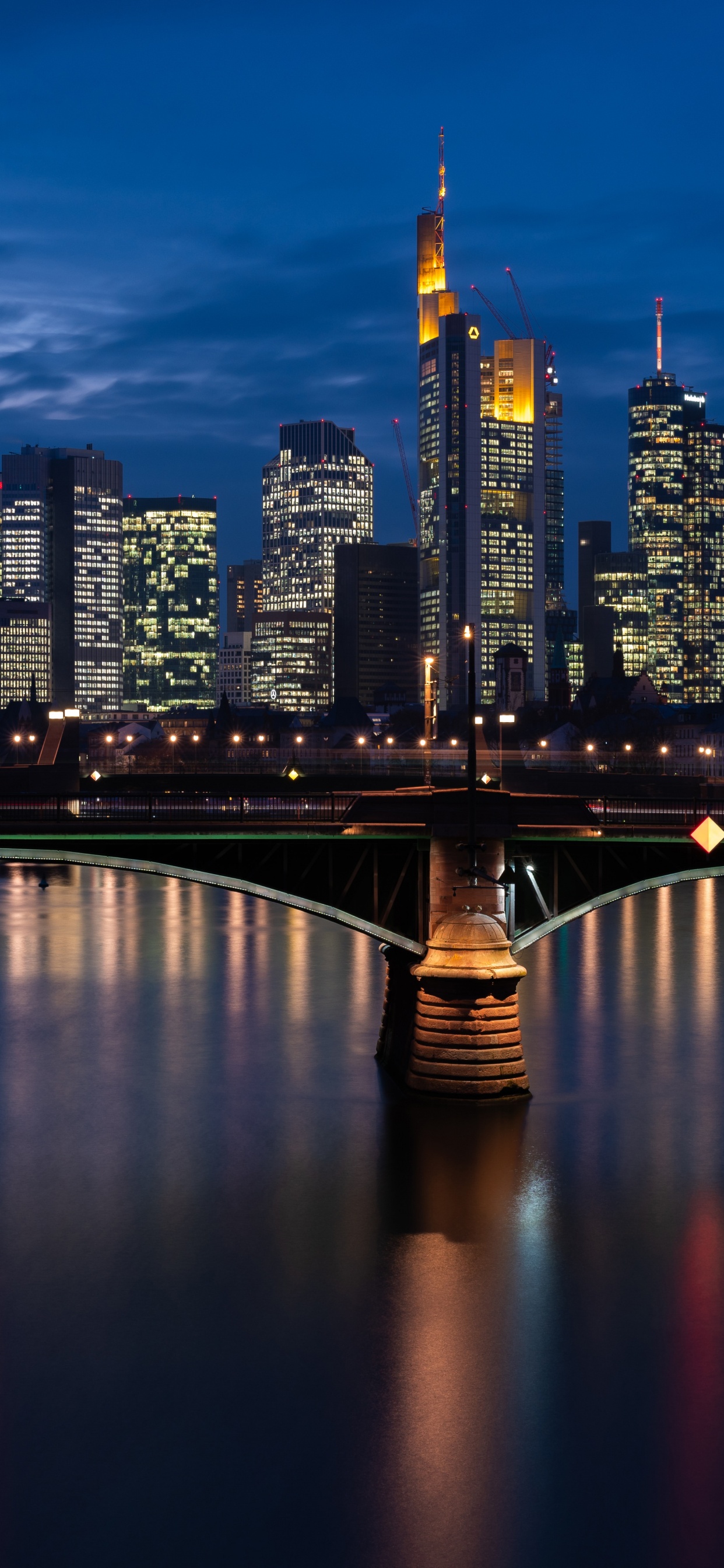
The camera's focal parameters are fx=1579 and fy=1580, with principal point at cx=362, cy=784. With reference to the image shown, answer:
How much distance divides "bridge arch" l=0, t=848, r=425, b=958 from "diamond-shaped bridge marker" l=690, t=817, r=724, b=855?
9.39 meters

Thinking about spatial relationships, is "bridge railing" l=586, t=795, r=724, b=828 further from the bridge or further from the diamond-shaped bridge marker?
the diamond-shaped bridge marker

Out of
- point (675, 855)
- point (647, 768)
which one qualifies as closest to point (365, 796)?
point (675, 855)

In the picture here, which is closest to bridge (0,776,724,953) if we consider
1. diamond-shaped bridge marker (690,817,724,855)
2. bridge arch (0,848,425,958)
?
bridge arch (0,848,425,958)

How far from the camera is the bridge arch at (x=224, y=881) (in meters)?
47.0

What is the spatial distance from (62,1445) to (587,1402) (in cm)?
1042

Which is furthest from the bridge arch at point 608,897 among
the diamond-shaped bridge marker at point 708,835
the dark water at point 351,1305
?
the dark water at point 351,1305

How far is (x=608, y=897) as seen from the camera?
5019 cm

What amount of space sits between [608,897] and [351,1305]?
1843cm

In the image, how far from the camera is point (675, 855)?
4984cm

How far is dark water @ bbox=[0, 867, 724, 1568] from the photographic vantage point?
91.4 feet

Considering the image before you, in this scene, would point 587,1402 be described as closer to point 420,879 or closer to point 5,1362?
point 5,1362

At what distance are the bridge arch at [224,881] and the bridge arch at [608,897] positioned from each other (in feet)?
11.5

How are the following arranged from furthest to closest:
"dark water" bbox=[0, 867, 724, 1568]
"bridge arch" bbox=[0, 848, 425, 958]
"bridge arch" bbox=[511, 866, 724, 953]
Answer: "bridge arch" bbox=[511, 866, 724, 953]
"bridge arch" bbox=[0, 848, 425, 958]
"dark water" bbox=[0, 867, 724, 1568]

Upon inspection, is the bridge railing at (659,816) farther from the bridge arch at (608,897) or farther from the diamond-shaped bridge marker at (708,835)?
the diamond-shaped bridge marker at (708,835)
